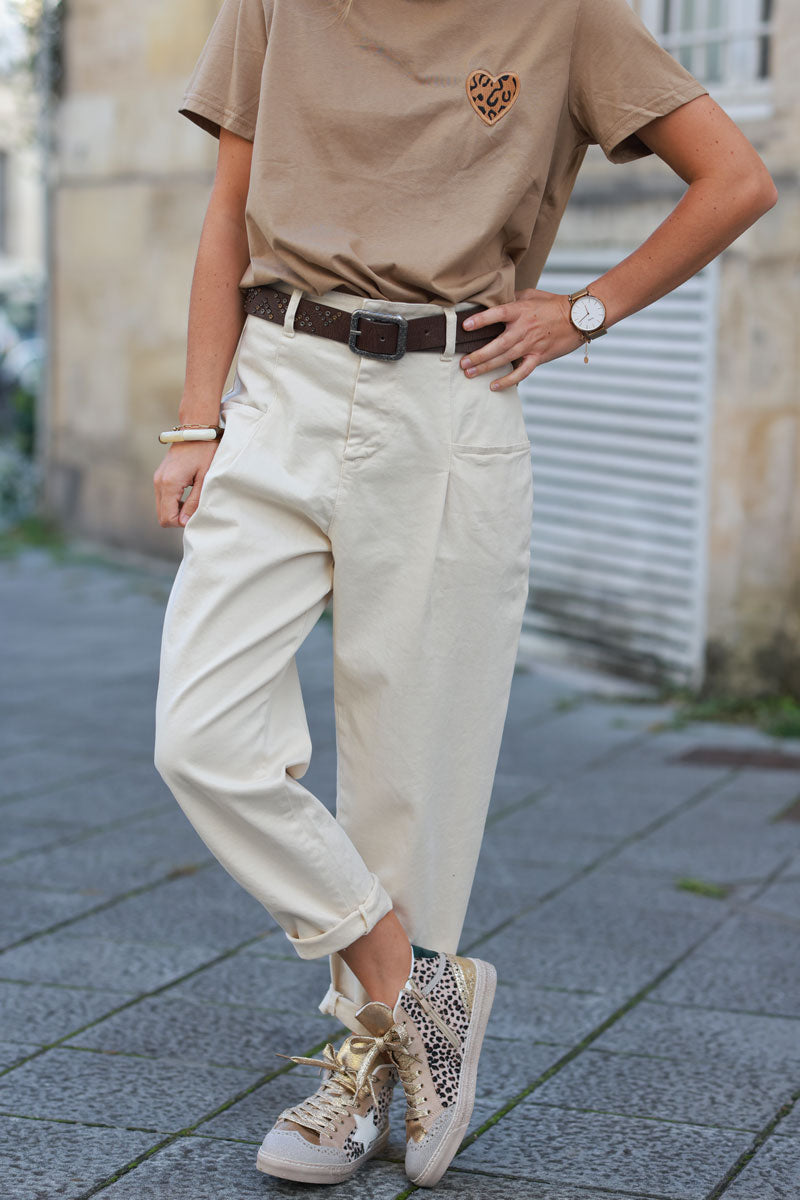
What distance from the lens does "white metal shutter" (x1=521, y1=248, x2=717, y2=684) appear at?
705 centimetres

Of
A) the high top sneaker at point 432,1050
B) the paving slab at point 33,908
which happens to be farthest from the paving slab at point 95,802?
the high top sneaker at point 432,1050

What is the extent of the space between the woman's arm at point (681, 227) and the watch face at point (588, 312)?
0.04ft

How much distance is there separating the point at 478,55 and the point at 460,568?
30.7 inches

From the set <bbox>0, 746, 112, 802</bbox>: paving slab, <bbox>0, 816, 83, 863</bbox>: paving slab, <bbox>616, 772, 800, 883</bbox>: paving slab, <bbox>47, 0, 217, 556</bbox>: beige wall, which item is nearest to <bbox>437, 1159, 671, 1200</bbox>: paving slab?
<bbox>616, 772, 800, 883</bbox>: paving slab

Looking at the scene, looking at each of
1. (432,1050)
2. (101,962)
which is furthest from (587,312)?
(101,962)

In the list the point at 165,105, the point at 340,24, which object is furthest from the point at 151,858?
the point at 165,105

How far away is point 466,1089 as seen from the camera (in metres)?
2.76

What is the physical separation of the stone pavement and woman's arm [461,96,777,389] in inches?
51.2

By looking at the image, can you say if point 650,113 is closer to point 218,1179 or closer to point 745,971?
point 218,1179

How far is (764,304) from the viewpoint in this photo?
6641 millimetres

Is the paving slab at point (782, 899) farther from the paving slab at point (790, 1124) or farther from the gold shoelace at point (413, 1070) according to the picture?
the gold shoelace at point (413, 1070)

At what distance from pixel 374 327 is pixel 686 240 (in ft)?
1.77

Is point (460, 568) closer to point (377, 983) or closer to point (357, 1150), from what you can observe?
point (377, 983)

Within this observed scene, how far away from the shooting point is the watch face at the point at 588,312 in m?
2.76
